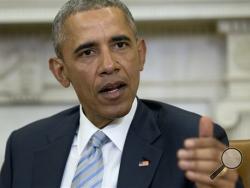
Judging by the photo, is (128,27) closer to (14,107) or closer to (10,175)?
(10,175)

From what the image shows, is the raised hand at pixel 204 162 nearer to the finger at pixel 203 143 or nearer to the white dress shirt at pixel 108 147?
the finger at pixel 203 143

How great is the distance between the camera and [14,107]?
300 centimetres

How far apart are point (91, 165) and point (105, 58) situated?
317 mm

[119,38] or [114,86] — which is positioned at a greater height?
[119,38]

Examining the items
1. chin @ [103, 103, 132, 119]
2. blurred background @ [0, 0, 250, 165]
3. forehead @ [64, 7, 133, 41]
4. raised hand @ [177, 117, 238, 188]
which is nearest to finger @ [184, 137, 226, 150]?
raised hand @ [177, 117, 238, 188]

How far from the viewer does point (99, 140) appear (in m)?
1.59

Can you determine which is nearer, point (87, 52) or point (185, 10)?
point (87, 52)

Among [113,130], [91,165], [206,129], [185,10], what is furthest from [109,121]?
[185,10]

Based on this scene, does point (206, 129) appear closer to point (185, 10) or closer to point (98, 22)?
point (98, 22)

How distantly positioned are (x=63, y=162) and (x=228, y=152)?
2.25 ft

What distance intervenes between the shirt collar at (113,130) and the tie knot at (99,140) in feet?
0.05

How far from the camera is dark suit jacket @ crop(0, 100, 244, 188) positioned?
4.82 ft

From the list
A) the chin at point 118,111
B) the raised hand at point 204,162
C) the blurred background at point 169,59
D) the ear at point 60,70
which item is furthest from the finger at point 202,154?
the blurred background at point 169,59

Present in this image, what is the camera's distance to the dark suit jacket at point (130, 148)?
4.82ft
